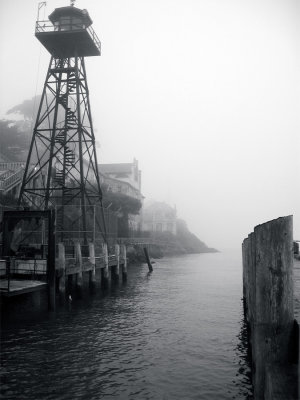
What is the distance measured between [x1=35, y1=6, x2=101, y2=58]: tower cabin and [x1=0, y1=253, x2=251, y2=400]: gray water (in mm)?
17764

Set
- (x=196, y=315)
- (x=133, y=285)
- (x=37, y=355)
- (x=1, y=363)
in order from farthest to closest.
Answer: (x=133, y=285), (x=196, y=315), (x=37, y=355), (x=1, y=363)

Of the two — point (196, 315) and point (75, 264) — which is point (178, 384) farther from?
point (75, 264)

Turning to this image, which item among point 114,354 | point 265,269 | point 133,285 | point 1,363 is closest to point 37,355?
point 1,363

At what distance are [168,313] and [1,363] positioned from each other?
8.30 m

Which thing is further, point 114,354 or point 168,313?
point 168,313

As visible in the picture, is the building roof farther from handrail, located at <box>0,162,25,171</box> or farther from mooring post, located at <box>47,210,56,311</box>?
mooring post, located at <box>47,210,56,311</box>

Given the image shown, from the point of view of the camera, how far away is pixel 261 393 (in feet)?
16.2

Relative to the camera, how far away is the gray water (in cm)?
774

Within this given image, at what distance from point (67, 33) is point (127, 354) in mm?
21429

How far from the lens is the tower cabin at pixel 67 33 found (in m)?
24.2

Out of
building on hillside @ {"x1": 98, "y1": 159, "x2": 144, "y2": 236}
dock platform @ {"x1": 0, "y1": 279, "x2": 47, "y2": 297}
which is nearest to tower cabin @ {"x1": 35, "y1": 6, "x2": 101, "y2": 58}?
dock platform @ {"x1": 0, "y1": 279, "x2": 47, "y2": 297}

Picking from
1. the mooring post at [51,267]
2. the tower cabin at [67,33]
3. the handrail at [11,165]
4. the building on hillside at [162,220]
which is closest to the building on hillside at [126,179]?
the building on hillside at [162,220]

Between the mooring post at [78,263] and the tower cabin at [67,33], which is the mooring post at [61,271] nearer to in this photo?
the mooring post at [78,263]

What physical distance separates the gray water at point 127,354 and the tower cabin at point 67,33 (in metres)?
17.8
